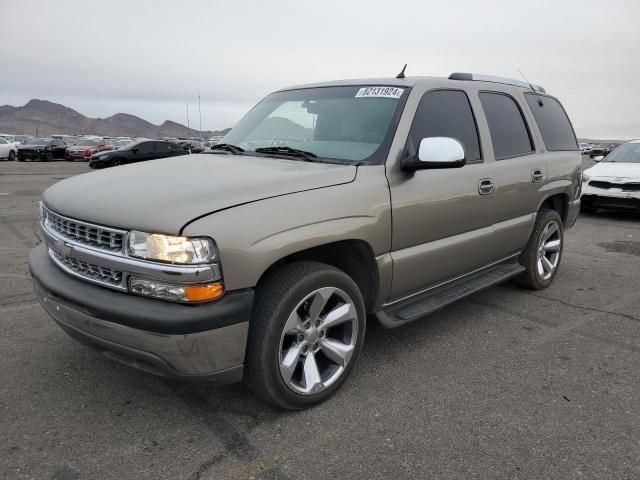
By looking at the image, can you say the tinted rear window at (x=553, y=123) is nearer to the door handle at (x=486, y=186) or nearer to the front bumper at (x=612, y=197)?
the door handle at (x=486, y=186)

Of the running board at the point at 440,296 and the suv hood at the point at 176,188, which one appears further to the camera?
the running board at the point at 440,296

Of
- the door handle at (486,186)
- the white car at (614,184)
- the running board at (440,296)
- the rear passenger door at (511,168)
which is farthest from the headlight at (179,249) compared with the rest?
the white car at (614,184)

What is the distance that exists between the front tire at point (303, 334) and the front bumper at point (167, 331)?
0.38ft

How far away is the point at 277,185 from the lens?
2.71 metres

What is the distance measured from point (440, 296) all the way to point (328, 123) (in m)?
1.44

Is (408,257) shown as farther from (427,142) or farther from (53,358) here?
(53,358)

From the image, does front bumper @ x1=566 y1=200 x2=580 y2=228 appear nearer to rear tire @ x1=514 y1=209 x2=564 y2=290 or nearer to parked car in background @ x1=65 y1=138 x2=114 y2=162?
rear tire @ x1=514 y1=209 x2=564 y2=290

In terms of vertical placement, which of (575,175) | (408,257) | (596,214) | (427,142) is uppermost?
(427,142)

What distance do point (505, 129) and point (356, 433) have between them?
2879 millimetres

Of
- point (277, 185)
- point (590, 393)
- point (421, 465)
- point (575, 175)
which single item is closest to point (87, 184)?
point (277, 185)

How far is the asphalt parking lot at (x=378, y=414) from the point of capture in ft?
7.89

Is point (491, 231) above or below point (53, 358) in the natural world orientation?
above

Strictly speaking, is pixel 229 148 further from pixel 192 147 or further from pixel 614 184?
pixel 614 184

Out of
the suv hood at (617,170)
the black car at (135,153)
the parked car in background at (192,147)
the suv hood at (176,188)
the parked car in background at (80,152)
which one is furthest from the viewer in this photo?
the parked car in background at (80,152)
